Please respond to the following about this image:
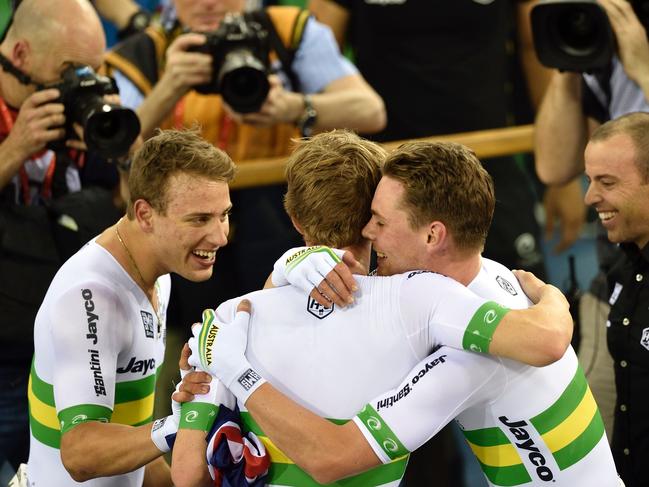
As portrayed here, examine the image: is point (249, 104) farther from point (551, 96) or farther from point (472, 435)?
point (472, 435)

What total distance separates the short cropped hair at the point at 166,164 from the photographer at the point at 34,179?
0.81 metres

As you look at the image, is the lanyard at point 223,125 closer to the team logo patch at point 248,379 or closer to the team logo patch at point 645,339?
the team logo patch at point 645,339

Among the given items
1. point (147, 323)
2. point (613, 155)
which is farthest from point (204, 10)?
point (613, 155)

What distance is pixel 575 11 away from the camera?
4.88m

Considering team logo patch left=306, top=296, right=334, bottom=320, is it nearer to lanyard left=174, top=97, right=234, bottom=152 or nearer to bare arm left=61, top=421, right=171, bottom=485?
bare arm left=61, top=421, right=171, bottom=485

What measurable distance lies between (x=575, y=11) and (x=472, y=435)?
2.19 m

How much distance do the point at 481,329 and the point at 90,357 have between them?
46.3 inches

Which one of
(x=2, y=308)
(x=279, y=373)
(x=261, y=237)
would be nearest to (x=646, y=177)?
(x=279, y=373)

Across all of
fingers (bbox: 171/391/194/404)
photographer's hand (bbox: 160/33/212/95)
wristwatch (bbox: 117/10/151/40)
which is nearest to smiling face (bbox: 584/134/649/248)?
fingers (bbox: 171/391/194/404)

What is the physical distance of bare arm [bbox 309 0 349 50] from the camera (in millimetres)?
5898

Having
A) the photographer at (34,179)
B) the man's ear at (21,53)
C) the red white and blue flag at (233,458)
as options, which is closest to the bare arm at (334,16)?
the photographer at (34,179)

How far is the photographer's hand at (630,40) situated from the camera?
4672 mm

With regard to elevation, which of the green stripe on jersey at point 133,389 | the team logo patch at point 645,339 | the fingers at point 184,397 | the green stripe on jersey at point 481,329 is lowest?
the green stripe on jersey at point 133,389

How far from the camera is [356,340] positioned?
3.09 metres
